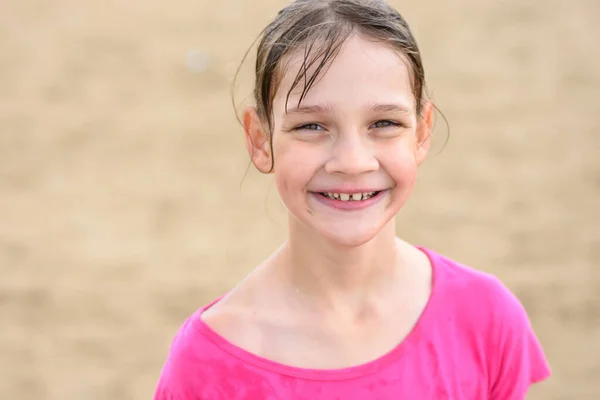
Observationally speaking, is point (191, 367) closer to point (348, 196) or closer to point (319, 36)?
point (348, 196)

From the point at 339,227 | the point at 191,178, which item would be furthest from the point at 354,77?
the point at 191,178

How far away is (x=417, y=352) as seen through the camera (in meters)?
1.91

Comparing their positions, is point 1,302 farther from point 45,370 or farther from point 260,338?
point 260,338

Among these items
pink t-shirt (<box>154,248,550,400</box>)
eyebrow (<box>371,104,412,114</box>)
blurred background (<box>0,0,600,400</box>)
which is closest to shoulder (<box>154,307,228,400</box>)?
pink t-shirt (<box>154,248,550,400</box>)

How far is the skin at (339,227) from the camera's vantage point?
1.79 meters

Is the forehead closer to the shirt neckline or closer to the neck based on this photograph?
the neck

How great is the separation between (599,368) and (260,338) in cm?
280

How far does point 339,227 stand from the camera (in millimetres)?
1842

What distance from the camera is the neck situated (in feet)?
6.48

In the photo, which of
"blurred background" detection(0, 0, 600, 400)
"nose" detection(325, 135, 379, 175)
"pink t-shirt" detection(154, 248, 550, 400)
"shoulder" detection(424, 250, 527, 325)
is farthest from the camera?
"blurred background" detection(0, 0, 600, 400)

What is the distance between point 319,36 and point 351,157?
0.84 feet

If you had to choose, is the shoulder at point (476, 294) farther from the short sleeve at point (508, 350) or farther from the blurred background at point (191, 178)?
the blurred background at point (191, 178)

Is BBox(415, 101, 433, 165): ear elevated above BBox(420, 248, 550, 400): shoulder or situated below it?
above

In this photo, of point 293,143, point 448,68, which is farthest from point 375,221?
point 448,68
